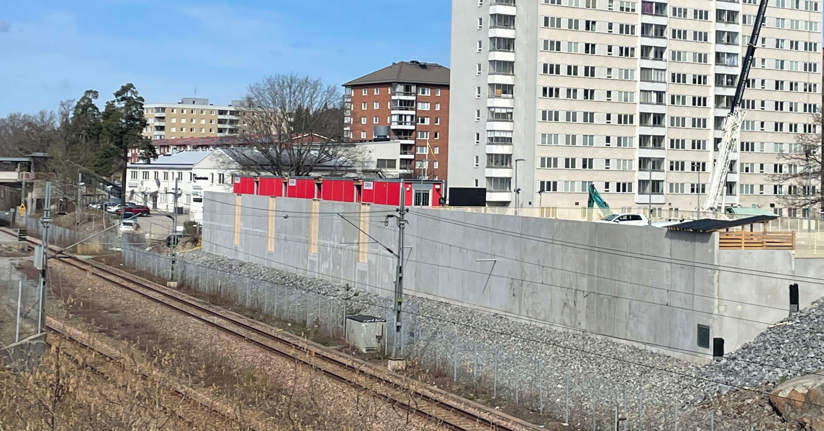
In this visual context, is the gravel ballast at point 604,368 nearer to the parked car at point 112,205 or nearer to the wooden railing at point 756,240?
the wooden railing at point 756,240

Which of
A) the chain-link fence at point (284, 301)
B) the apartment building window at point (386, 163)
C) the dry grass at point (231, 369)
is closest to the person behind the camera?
the dry grass at point (231, 369)

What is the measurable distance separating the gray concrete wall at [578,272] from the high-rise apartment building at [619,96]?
26070 millimetres

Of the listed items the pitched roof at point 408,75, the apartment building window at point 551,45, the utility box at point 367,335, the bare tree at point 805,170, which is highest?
the pitched roof at point 408,75

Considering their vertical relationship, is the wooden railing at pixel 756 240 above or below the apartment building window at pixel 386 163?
below

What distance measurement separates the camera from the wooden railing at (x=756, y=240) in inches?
1237

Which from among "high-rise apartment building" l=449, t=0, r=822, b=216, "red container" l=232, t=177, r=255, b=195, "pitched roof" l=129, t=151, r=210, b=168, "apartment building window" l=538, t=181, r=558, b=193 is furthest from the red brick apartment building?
"red container" l=232, t=177, r=255, b=195

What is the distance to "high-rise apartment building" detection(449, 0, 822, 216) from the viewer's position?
251 ft

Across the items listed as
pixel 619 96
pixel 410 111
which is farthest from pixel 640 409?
pixel 410 111

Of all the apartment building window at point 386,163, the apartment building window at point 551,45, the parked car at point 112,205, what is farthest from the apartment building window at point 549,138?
the parked car at point 112,205

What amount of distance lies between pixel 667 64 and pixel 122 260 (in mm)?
51493

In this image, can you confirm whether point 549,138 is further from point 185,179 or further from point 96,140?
point 96,140

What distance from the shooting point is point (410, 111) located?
380ft

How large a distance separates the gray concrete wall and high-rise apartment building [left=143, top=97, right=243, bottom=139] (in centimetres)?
14305

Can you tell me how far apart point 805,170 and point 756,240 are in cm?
4600
